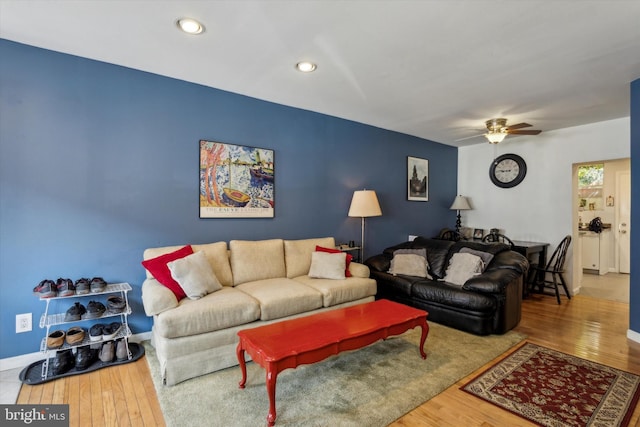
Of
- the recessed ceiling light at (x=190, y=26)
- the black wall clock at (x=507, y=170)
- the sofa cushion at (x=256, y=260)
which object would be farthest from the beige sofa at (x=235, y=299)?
the black wall clock at (x=507, y=170)

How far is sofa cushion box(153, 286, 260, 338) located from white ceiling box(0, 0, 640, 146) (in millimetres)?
2055

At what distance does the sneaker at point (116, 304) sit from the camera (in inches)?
103

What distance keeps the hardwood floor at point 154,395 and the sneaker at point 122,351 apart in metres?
0.10

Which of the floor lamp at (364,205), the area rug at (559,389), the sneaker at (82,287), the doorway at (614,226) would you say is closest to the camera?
the area rug at (559,389)

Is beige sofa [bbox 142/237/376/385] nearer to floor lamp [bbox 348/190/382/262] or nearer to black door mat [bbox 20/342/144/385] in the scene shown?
black door mat [bbox 20/342/144/385]

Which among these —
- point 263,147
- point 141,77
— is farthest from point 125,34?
point 263,147

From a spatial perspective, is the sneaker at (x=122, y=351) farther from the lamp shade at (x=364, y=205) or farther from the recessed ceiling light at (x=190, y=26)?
the lamp shade at (x=364, y=205)

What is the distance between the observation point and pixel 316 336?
214 cm

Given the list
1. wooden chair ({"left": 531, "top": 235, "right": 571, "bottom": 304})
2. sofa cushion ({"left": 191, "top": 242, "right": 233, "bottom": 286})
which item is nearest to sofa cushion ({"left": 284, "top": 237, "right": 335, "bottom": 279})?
sofa cushion ({"left": 191, "top": 242, "right": 233, "bottom": 286})

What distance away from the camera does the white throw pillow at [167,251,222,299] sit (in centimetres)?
265

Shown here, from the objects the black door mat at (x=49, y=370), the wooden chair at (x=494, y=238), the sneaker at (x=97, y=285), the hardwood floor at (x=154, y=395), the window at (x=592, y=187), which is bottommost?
the hardwood floor at (x=154, y=395)

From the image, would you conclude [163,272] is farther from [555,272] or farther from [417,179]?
[555,272]

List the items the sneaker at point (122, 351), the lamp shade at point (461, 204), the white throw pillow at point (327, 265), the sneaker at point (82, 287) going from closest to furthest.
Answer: the sneaker at point (82, 287)
the sneaker at point (122, 351)
the white throw pillow at point (327, 265)
the lamp shade at point (461, 204)

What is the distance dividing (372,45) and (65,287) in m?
3.06
